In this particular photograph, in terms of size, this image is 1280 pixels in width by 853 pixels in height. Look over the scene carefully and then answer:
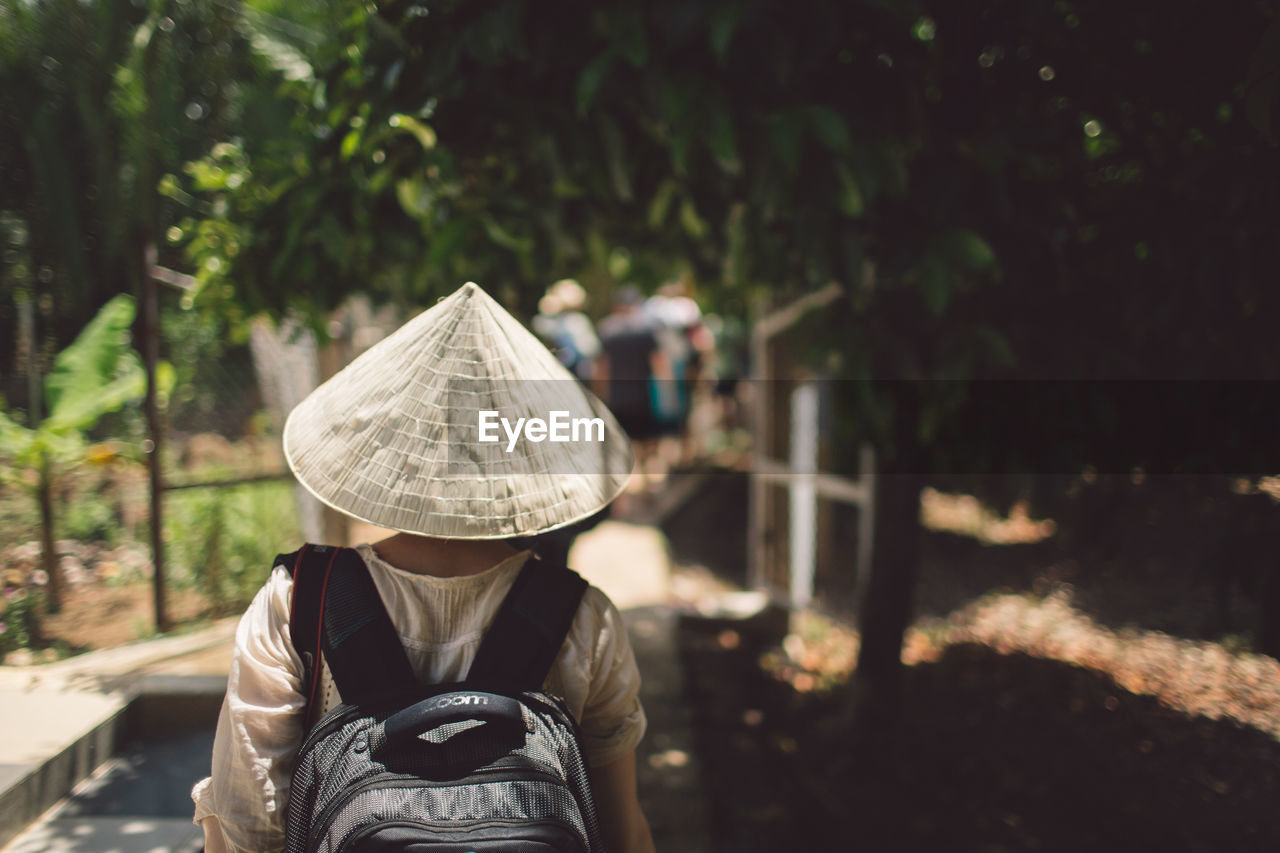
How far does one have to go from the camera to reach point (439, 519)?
1.02 meters

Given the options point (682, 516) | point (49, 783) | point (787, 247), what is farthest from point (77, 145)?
point (682, 516)

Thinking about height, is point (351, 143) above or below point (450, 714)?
above

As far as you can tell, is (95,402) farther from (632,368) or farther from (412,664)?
(632,368)

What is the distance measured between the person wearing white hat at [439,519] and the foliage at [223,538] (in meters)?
1.88

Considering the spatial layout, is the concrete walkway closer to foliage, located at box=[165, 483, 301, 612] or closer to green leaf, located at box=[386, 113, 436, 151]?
foliage, located at box=[165, 483, 301, 612]

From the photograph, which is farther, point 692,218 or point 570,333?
point 570,333

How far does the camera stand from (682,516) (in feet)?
25.1

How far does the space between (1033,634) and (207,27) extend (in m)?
3.49

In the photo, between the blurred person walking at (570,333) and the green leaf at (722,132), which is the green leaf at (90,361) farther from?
the green leaf at (722,132)

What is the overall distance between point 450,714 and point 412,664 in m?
0.13

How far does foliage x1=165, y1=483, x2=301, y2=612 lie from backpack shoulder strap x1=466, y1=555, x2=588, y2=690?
2121mm

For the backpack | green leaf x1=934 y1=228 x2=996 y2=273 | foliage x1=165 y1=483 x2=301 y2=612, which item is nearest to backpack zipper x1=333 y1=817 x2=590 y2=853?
the backpack

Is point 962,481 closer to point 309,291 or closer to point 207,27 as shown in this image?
point 309,291

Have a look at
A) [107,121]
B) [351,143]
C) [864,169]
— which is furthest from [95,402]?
[864,169]
